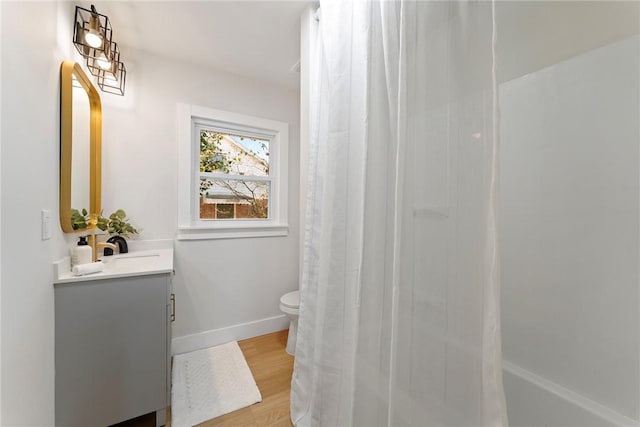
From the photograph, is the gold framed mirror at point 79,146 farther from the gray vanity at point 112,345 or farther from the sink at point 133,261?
the gray vanity at point 112,345

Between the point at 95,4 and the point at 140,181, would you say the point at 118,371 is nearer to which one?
the point at 140,181

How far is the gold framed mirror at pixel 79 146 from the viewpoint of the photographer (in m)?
1.21

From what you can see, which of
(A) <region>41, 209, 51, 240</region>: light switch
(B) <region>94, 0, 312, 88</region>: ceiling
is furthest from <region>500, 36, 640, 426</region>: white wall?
(A) <region>41, 209, 51, 240</region>: light switch

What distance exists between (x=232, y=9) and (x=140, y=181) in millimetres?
1346

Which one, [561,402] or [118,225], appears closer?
[561,402]

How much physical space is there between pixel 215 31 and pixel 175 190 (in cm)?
118

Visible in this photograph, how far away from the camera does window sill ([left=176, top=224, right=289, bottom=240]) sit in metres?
2.01

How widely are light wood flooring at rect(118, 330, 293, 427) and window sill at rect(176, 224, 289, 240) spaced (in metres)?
0.93

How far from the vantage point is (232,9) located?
4.87 ft

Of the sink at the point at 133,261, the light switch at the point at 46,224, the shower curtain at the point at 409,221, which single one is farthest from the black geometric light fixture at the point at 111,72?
the shower curtain at the point at 409,221

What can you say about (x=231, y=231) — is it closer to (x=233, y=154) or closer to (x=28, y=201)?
(x=233, y=154)

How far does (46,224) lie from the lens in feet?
3.48

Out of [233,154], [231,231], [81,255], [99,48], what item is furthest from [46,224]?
[233,154]

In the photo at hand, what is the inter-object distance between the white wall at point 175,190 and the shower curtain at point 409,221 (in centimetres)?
127
